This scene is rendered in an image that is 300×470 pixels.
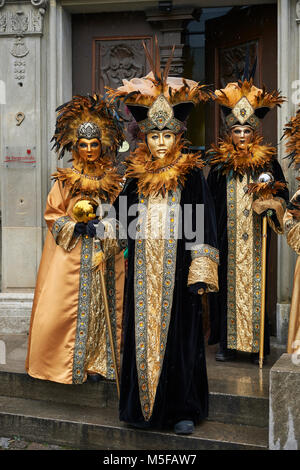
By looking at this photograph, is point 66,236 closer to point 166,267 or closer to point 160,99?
point 166,267

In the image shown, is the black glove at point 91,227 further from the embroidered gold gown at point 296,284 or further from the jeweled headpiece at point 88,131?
the embroidered gold gown at point 296,284

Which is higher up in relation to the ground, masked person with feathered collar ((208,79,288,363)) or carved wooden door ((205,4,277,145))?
carved wooden door ((205,4,277,145))

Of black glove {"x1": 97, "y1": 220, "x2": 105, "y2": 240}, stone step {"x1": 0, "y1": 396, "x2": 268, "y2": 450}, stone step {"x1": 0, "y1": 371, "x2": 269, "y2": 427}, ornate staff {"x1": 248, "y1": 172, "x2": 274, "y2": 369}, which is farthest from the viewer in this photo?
ornate staff {"x1": 248, "y1": 172, "x2": 274, "y2": 369}

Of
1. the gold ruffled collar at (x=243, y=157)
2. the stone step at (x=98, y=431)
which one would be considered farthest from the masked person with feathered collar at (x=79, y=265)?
the gold ruffled collar at (x=243, y=157)

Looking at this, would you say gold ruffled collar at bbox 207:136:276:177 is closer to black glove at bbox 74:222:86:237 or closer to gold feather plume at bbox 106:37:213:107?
gold feather plume at bbox 106:37:213:107

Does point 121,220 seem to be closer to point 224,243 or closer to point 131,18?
point 224,243

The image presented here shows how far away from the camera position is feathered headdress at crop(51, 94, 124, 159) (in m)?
4.58

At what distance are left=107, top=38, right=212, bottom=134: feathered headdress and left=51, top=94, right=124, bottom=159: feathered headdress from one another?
2.12 feet

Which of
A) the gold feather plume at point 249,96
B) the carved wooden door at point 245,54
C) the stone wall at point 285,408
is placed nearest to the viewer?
the stone wall at point 285,408

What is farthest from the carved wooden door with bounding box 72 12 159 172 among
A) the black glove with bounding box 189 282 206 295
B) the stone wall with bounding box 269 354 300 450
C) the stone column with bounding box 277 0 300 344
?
the stone wall with bounding box 269 354 300 450

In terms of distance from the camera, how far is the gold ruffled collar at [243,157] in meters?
4.96

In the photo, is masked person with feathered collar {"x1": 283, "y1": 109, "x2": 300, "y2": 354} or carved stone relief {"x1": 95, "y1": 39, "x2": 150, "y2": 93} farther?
carved stone relief {"x1": 95, "y1": 39, "x2": 150, "y2": 93}

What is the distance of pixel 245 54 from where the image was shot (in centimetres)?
612
